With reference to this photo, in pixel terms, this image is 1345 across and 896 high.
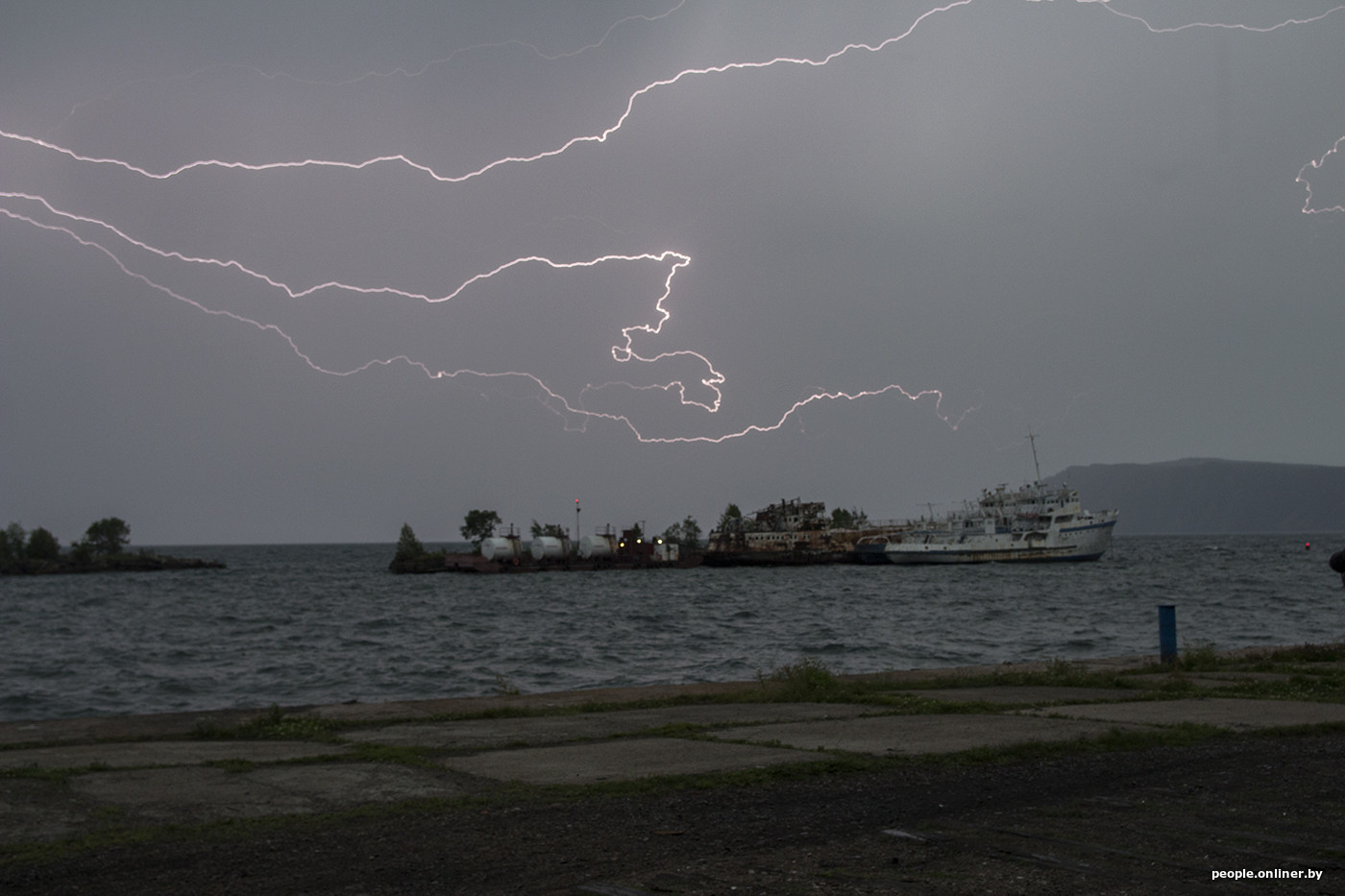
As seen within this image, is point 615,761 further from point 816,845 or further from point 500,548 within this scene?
point 500,548

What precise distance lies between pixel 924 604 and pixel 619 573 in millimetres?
75446

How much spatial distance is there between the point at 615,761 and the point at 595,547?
121226 millimetres

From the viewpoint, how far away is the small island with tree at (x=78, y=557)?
144 m

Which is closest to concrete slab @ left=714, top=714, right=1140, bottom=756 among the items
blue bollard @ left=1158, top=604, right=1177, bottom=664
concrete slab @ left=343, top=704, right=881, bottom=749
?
concrete slab @ left=343, top=704, right=881, bottom=749

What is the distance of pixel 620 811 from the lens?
630 centimetres

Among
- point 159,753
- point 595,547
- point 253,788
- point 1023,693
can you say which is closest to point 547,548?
point 595,547

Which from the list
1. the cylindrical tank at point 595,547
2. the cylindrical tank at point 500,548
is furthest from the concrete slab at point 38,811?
the cylindrical tank at point 595,547

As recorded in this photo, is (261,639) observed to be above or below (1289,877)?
below

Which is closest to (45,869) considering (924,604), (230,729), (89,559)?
(230,729)

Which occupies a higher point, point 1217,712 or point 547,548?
point 1217,712

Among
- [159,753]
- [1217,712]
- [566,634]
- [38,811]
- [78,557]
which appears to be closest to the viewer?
[38,811]

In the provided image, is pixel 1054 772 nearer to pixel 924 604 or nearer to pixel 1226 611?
pixel 1226 611

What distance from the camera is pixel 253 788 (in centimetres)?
723

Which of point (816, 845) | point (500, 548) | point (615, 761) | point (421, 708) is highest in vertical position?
point (816, 845)
